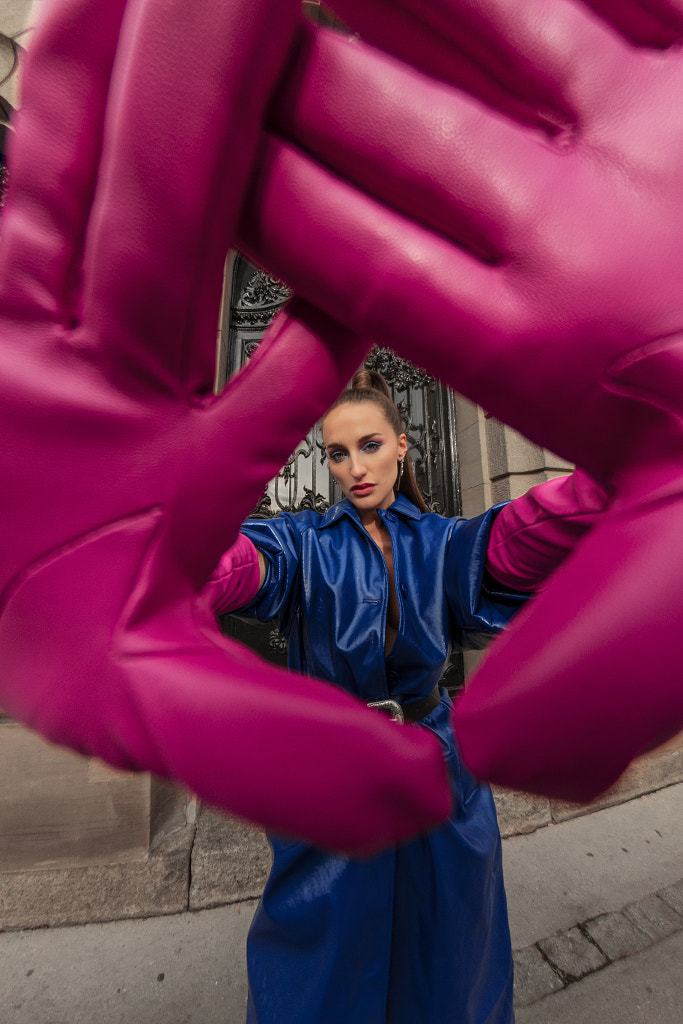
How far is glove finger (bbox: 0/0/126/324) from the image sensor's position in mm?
385

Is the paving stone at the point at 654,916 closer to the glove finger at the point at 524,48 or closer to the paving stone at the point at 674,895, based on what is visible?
the paving stone at the point at 674,895

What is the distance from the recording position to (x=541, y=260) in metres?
0.39

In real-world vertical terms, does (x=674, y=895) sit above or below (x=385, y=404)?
below

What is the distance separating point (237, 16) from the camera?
1.18 feet

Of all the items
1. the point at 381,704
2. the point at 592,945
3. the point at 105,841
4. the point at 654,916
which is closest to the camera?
the point at 381,704

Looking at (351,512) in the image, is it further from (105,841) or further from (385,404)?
(105,841)

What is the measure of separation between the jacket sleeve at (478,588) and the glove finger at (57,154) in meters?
0.73

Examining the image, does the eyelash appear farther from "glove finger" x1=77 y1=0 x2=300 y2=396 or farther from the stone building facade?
the stone building facade

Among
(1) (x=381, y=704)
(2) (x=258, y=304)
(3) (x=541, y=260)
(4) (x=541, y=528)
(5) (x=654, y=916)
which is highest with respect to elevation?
(2) (x=258, y=304)

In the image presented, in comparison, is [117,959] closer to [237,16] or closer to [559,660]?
[559,660]

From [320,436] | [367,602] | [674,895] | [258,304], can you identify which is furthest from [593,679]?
[258,304]

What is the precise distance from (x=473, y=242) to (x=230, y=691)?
16.8 inches

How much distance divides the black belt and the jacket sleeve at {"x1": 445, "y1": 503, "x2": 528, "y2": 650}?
A: 22 cm

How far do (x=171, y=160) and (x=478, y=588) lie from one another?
0.78 m
